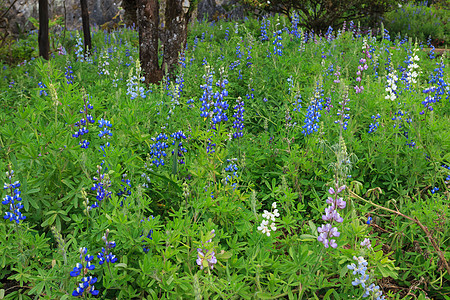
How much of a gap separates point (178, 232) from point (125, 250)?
372 mm

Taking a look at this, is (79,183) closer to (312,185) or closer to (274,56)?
(312,185)

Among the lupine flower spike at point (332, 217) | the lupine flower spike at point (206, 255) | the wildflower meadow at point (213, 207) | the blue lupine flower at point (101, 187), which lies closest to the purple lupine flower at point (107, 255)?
the wildflower meadow at point (213, 207)

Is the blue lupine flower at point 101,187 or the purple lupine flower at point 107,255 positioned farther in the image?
the blue lupine flower at point 101,187

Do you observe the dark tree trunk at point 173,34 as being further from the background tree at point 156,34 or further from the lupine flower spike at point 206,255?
the lupine flower spike at point 206,255

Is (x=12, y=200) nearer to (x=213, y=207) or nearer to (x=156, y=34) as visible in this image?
(x=213, y=207)

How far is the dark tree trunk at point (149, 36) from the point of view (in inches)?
235

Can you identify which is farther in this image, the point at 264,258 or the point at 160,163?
the point at 160,163

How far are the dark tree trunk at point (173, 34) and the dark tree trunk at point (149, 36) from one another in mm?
Result: 331

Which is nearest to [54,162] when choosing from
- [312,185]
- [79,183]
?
[79,183]

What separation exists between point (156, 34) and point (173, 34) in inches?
15.5

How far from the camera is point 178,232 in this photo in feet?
7.20

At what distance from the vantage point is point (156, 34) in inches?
242

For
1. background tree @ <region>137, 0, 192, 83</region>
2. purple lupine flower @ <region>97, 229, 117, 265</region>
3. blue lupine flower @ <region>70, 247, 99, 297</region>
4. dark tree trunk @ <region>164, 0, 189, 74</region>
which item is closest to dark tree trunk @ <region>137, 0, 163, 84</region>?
background tree @ <region>137, 0, 192, 83</region>

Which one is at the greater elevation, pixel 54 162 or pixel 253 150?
pixel 54 162
